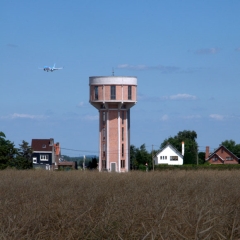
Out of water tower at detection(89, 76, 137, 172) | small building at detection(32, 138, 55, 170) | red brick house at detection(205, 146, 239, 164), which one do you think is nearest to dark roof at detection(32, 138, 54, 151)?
small building at detection(32, 138, 55, 170)

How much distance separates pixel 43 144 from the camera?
9988 centimetres

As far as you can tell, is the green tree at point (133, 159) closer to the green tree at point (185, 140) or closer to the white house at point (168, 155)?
the white house at point (168, 155)

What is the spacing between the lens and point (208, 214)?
841 centimetres

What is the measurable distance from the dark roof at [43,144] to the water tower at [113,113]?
23386 millimetres

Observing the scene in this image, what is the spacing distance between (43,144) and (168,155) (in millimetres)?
19953

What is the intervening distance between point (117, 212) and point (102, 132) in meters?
67.5

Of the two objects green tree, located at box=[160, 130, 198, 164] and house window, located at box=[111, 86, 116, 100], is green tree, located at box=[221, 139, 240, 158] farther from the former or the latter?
house window, located at box=[111, 86, 116, 100]

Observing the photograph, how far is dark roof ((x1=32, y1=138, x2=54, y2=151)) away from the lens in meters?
99.1

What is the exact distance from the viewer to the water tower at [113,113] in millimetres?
74750

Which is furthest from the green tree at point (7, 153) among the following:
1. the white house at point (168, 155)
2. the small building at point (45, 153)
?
the white house at point (168, 155)

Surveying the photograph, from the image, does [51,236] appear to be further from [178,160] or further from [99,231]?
[178,160]

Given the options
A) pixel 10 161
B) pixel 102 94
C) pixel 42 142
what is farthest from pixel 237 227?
pixel 42 142

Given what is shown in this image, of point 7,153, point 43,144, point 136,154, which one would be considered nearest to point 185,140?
point 136,154

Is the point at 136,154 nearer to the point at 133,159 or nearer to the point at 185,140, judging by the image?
the point at 133,159
